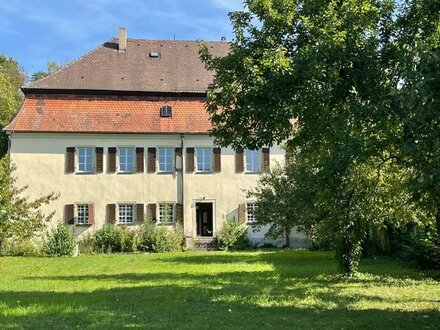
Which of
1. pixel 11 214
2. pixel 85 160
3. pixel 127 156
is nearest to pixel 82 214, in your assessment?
pixel 85 160

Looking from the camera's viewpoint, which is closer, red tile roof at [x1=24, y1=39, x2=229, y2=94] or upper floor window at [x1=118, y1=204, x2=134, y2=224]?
upper floor window at [x1=118, y1=204, x2=134, y2=224]

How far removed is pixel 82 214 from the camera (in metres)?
34.3

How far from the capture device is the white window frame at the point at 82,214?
34156mm

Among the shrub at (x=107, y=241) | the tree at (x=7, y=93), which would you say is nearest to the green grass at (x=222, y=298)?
the shrub at (x=107, y=241)

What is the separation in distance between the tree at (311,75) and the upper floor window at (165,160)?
22.5m

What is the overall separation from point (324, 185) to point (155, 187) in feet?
84.6

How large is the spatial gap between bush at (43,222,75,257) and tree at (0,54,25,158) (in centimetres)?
1176

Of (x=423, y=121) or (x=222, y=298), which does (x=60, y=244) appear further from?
(x=423, y=121)

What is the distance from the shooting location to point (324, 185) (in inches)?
391

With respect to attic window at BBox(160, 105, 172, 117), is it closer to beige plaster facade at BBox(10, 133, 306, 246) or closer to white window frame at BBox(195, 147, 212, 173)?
beige plaster facade at BBox(10, 133, 306, 246)

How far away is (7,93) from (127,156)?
603 inches

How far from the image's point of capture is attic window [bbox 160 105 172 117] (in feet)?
118

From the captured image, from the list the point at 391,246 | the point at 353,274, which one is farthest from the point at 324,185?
the point at 391,246

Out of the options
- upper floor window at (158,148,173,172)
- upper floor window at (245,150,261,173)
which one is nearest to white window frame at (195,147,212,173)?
upper floor window at (158,148,173,172)
